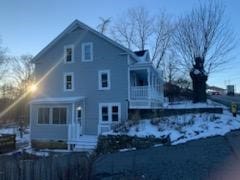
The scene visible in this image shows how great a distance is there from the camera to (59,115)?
83.0ft

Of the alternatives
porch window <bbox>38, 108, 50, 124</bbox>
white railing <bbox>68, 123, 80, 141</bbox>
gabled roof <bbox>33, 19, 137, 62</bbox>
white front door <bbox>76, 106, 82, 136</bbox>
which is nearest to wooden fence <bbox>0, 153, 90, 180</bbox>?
white railing <bbox>68, 123, 80, 141</bbox>

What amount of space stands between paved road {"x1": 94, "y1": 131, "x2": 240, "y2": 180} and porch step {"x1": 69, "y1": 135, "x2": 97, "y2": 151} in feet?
24.9

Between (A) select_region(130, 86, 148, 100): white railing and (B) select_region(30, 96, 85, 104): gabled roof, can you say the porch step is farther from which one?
(A) select_region(130, 86, 148, 100): white railing

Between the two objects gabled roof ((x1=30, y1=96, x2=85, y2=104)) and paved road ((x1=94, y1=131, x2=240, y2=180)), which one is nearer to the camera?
paved road ((x1=94, y1=131, x2=240, y2=180))

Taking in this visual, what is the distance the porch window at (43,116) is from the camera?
25.8 metres

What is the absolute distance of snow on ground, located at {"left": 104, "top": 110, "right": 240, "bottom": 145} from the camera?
18.5m

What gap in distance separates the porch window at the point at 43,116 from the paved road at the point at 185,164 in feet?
40.4

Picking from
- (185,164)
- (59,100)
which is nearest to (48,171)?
(185,164)

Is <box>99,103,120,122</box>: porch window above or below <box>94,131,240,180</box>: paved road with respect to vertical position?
above

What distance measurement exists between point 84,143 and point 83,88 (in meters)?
5.31

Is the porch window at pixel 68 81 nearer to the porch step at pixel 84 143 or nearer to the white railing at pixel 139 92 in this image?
the porch step at pixel 84 143

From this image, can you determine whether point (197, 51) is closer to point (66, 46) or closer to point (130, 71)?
point (130, 71)

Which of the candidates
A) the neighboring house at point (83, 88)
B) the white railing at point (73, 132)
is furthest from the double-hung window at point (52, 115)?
the white railing at point (73, 132)

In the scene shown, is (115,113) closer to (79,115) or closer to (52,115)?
(79,115)
